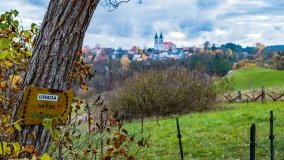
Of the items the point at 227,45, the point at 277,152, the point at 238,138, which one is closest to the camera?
the point at 277,152

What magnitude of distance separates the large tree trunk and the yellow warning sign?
0.06 metres

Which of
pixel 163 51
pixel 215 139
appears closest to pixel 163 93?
pixel 215 139

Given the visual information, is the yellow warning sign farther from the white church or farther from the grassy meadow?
the white church

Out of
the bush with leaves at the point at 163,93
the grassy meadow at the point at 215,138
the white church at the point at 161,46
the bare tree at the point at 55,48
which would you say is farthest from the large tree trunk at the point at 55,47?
the white church at the point at 161,46

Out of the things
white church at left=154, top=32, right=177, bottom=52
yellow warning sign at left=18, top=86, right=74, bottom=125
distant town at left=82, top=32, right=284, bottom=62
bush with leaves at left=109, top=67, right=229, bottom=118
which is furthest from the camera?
white church at left=154, top=32, right=177, bottom=52

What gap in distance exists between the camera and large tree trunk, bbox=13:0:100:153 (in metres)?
3.25

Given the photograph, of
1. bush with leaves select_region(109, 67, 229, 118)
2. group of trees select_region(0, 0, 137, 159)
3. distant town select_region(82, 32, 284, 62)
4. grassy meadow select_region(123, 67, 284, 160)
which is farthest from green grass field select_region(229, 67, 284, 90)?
group of trees select_region(0, 0, 137, 159)

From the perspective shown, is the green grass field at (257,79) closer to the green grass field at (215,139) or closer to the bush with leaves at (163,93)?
the bush with leaves at (163,93)

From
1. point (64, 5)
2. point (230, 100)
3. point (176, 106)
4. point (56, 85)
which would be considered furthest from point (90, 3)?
point (230, 100)

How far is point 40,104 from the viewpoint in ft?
10.6

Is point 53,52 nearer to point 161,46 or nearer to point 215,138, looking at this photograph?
point 215,138

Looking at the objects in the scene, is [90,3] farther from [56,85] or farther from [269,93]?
[269,93]

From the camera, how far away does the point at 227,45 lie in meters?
120

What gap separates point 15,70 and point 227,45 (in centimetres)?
11830
